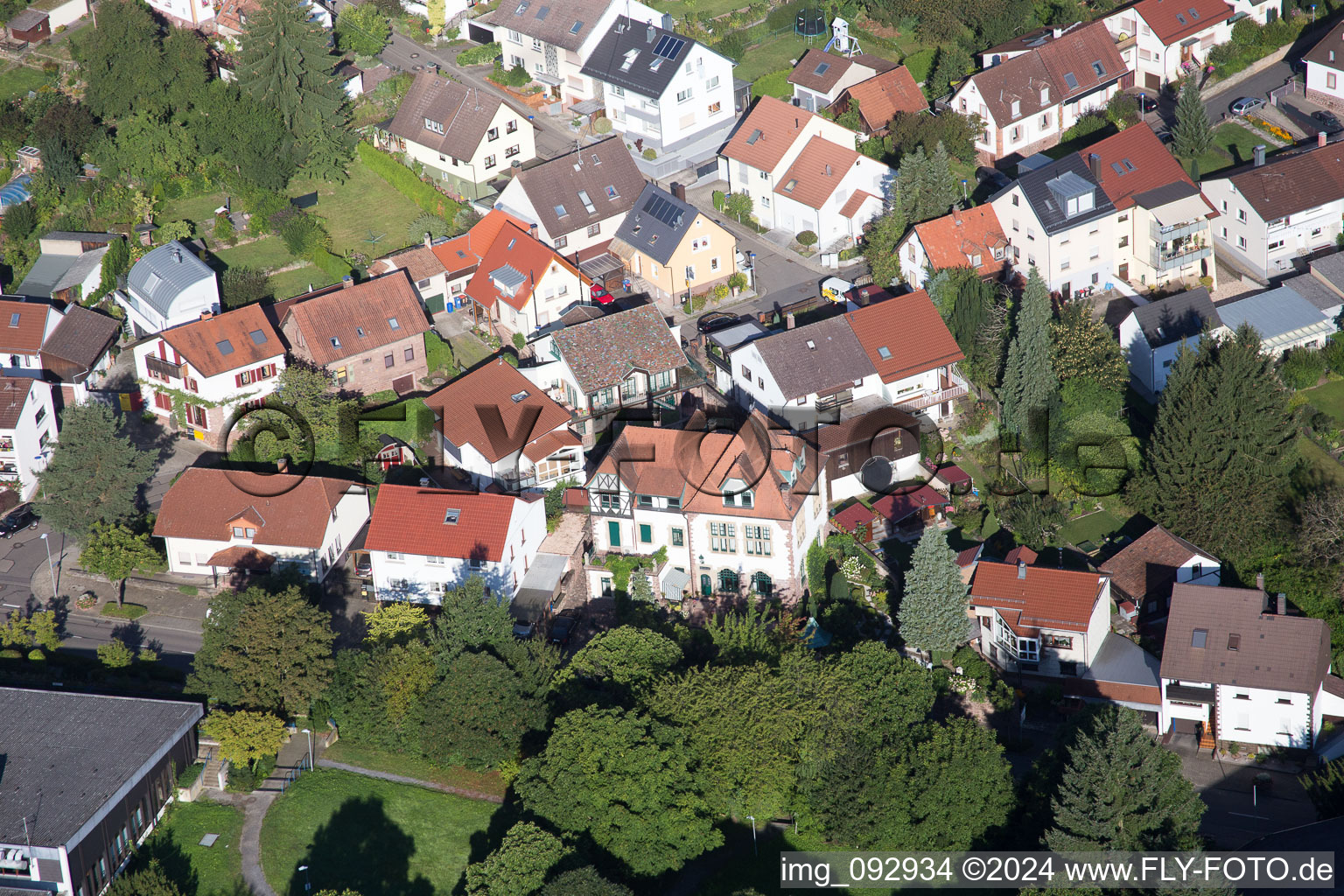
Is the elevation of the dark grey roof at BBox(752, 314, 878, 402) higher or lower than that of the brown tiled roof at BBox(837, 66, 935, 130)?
lower

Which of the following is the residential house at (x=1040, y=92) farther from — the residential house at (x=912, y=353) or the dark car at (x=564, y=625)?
the dark car at (x=564, y=625)

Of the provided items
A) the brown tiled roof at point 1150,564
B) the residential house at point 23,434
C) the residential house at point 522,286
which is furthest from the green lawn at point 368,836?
the brown tiled roof at point 1150,564

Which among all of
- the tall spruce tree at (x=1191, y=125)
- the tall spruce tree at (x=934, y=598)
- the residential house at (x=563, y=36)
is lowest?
the tall spruce tree at (x=934, y=598)

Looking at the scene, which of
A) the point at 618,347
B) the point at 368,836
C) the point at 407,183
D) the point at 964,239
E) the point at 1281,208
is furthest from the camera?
the point at 407,183

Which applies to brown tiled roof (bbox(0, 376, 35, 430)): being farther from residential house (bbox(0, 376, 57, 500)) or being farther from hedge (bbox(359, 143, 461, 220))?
hedge (bbox(359, 143, 461, 220))

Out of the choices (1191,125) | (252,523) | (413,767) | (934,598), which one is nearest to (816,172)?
(1191,125)

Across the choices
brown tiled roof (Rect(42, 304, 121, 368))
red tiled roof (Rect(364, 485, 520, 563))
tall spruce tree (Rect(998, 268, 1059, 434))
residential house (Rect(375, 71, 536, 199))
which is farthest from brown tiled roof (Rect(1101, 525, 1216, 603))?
brown tiled roof (Rect(42, 304, 121, 368))

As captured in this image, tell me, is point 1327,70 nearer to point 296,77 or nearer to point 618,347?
point 618,347
